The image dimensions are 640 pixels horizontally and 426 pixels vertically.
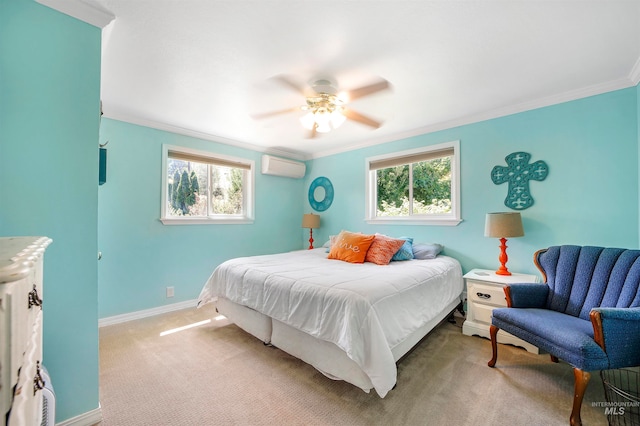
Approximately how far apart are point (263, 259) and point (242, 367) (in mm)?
1123

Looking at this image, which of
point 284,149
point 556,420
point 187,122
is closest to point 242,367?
point 556,420

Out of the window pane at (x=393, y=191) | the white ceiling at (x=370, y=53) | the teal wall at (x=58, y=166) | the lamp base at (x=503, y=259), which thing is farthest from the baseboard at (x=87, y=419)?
the window pane at (x=393, y=191)

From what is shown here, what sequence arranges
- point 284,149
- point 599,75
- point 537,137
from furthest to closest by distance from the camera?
1. point 284,149
2. point 537,137
3. point 599,75

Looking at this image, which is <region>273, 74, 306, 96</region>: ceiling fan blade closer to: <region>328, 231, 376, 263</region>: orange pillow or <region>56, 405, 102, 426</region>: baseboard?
<region>328, 231, 376, 263</region>: orange pillow

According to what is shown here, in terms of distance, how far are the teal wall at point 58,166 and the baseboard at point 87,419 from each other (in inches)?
0.9

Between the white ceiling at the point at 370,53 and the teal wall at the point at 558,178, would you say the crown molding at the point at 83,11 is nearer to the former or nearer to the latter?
the white ceiling at the point at 370,53

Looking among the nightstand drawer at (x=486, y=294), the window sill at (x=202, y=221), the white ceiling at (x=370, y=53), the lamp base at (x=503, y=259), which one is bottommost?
the nightstand drawer at (x=486, y=294)

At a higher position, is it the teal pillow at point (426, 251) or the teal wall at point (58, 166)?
the teal wall at point (58, 166)

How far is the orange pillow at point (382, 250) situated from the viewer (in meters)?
2.87

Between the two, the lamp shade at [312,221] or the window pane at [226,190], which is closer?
the window pane at [226,190]

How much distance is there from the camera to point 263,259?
2990mm

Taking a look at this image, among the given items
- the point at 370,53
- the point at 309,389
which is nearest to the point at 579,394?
the point at 309,389

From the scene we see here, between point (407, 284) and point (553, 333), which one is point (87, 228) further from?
point (553, 333)

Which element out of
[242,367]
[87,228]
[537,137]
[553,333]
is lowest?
[242,367]
